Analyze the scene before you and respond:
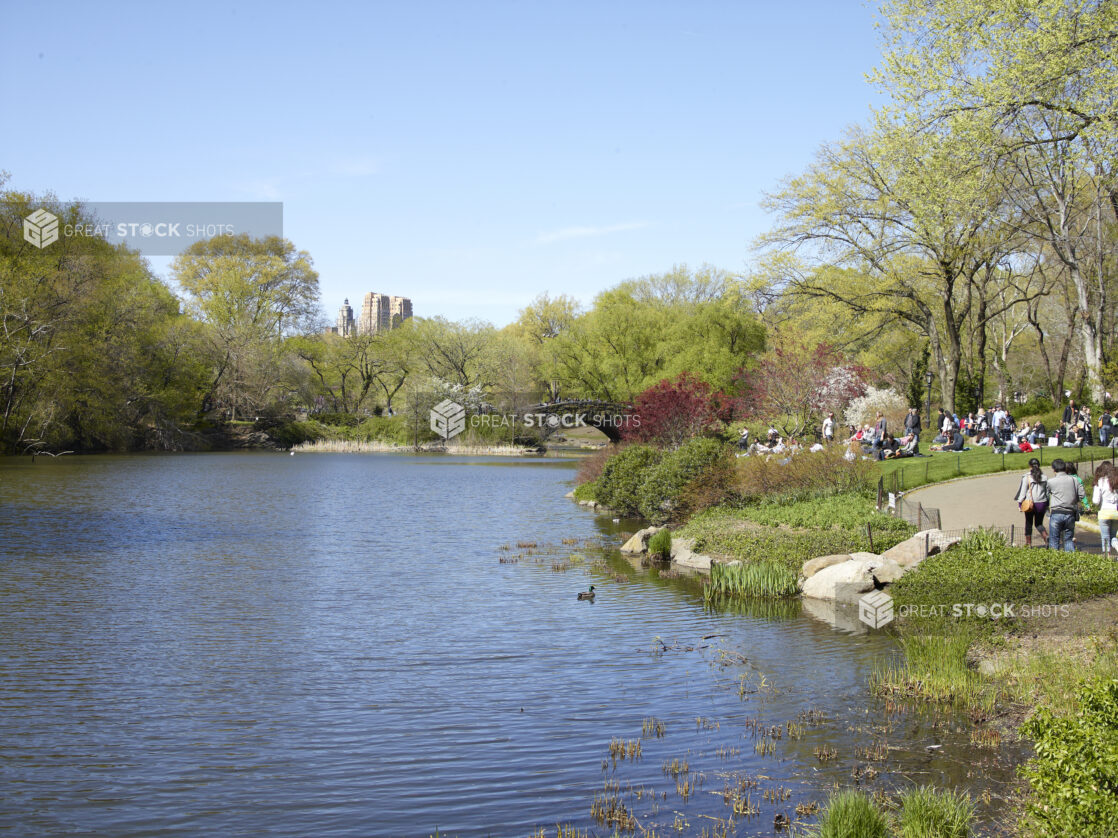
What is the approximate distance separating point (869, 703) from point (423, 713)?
17.0 feet

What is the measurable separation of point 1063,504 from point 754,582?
18.2 ft

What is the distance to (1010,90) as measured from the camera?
23.9m

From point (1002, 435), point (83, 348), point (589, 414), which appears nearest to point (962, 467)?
point (1002, 435)

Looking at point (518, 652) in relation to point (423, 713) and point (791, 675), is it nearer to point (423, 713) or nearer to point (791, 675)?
point (423, 713)

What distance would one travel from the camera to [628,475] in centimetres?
2964

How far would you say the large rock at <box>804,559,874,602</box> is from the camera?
1630 cm

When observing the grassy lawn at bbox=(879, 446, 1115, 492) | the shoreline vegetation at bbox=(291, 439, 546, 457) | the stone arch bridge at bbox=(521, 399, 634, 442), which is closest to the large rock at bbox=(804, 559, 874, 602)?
the grassy lawn at bbox=(879, 446, 1115, 492)

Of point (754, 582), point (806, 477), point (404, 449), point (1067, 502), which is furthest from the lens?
point (404, 449)

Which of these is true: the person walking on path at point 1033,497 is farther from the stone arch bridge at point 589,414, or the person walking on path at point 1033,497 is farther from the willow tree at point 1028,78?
the stone arch bridge at point 589,414

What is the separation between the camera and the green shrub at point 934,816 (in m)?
6.65

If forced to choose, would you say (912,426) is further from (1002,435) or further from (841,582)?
(841,582)

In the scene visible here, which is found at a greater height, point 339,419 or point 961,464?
point 339,419

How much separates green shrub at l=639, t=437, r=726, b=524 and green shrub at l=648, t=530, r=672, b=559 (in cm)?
343
